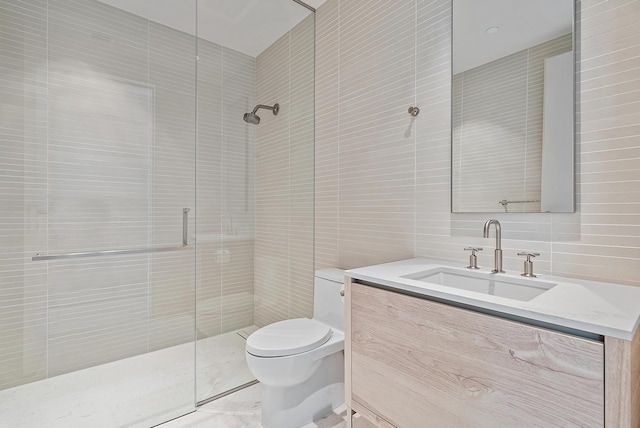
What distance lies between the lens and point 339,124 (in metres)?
1.97

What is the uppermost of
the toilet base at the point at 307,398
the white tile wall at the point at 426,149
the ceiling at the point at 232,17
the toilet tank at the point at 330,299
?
the ceiling at the point at 232,17

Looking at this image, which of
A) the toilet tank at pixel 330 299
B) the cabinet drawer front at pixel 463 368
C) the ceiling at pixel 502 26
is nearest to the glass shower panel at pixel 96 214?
the toilet tank at pixel 330 299

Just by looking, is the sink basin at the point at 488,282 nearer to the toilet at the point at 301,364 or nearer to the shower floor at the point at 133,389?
the toilet at the point at 301,364

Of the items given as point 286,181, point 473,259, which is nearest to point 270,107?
point 286,181

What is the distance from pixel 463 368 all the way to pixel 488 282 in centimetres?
41

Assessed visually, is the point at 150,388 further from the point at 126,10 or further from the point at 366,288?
the point at 126,10

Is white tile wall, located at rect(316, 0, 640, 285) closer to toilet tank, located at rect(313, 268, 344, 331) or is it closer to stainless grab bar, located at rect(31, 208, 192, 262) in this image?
toilet tank, located at rect(313, 268, 344, 331)

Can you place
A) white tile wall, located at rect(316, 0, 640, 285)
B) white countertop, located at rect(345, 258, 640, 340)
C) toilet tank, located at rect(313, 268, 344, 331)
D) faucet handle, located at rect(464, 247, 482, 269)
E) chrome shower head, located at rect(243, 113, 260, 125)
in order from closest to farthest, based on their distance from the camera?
white countertop, located at rect(345, 258, 640, 340) < white tile wall, located at rect(316, 0, 640, 285) < faucet handle, located at rect(464, 247, 482, 269) < toilet tank, located at rect(313, 268, 344, 331) < chrome shower head, located at rect(243, 113, 260, 125)

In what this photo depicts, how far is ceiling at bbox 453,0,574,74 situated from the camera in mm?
1120

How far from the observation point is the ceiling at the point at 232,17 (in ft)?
6.30

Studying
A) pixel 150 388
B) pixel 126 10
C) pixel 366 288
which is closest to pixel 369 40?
pixel 366 288

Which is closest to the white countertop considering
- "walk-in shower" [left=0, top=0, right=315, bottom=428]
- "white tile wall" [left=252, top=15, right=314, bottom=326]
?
"white tile wall" [left=252, top=15, right=314, bottom=326]

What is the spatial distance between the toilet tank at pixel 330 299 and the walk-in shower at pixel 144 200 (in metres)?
0.37

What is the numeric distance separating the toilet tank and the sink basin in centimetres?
55
